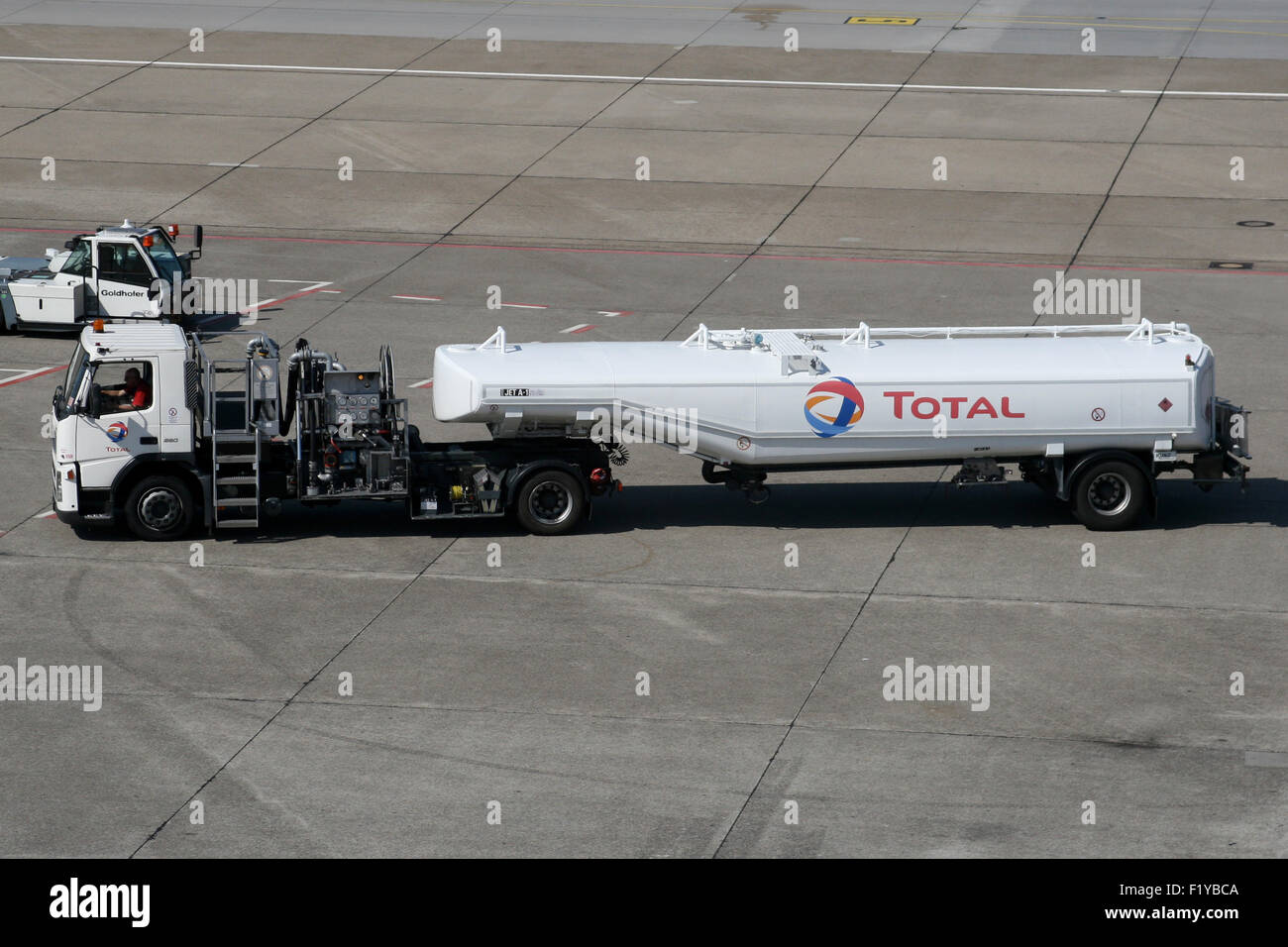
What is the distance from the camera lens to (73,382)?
2341cm

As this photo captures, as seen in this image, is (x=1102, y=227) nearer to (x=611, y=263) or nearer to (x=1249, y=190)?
(x=1249, y=190)

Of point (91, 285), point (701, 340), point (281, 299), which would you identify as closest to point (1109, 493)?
point (701, 340)

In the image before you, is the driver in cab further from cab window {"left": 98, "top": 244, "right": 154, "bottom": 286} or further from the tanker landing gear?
cab window {"left": 98, "top": 244, "right": 154, "bottom": 286}

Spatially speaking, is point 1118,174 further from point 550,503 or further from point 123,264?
point 550,503

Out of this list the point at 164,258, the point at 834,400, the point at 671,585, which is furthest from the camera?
the point at 164,258

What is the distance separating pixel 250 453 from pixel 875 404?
847 centimetres

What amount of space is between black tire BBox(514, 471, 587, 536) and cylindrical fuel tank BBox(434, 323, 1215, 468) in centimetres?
68

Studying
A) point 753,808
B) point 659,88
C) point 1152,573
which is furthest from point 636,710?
point 659,88

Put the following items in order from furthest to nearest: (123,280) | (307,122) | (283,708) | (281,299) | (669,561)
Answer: (307,122), (281,299), (123,280), (669,561), (283,708)

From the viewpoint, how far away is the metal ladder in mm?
23172

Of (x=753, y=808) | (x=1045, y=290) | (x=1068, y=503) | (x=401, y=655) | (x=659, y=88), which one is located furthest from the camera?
(x=659, y=88)

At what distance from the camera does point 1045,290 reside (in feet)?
121

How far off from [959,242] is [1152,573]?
19267mm

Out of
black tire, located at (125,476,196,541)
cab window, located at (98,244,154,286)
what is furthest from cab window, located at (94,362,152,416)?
cab window, located at (98,244,154,286)
